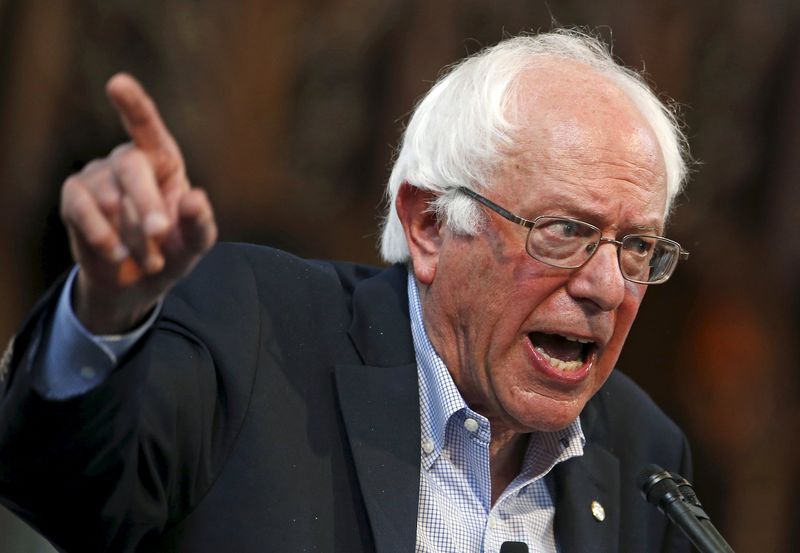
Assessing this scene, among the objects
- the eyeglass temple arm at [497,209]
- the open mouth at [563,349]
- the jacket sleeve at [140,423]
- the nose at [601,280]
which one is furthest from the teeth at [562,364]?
the jacket sleeve at [140,423]

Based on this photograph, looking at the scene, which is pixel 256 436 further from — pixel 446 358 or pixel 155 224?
pixel 155 224

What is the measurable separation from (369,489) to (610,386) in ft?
2.75

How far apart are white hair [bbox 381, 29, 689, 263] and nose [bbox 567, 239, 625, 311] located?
0.22 metres

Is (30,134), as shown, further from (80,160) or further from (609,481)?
(609,481)

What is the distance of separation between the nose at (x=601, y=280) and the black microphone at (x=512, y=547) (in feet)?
1.50

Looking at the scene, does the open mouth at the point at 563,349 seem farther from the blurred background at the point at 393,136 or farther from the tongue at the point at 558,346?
the blurred background at the point at 393,136

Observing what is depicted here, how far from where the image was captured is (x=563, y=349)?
6.51 feet

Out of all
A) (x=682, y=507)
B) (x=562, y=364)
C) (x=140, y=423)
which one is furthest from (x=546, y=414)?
(x=140, y=423)

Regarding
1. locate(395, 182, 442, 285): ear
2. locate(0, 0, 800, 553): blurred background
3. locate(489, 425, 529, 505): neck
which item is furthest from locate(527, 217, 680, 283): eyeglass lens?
Answer: locate(0, 0, 800, 553): blurred background

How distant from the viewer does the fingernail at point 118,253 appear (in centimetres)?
112

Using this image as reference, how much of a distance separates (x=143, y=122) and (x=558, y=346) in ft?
3.60

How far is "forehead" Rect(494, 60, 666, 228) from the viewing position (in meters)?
1.91

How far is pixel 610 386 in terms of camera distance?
7.87 ft

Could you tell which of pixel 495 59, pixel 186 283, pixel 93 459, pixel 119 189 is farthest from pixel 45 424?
pixel 495 59
